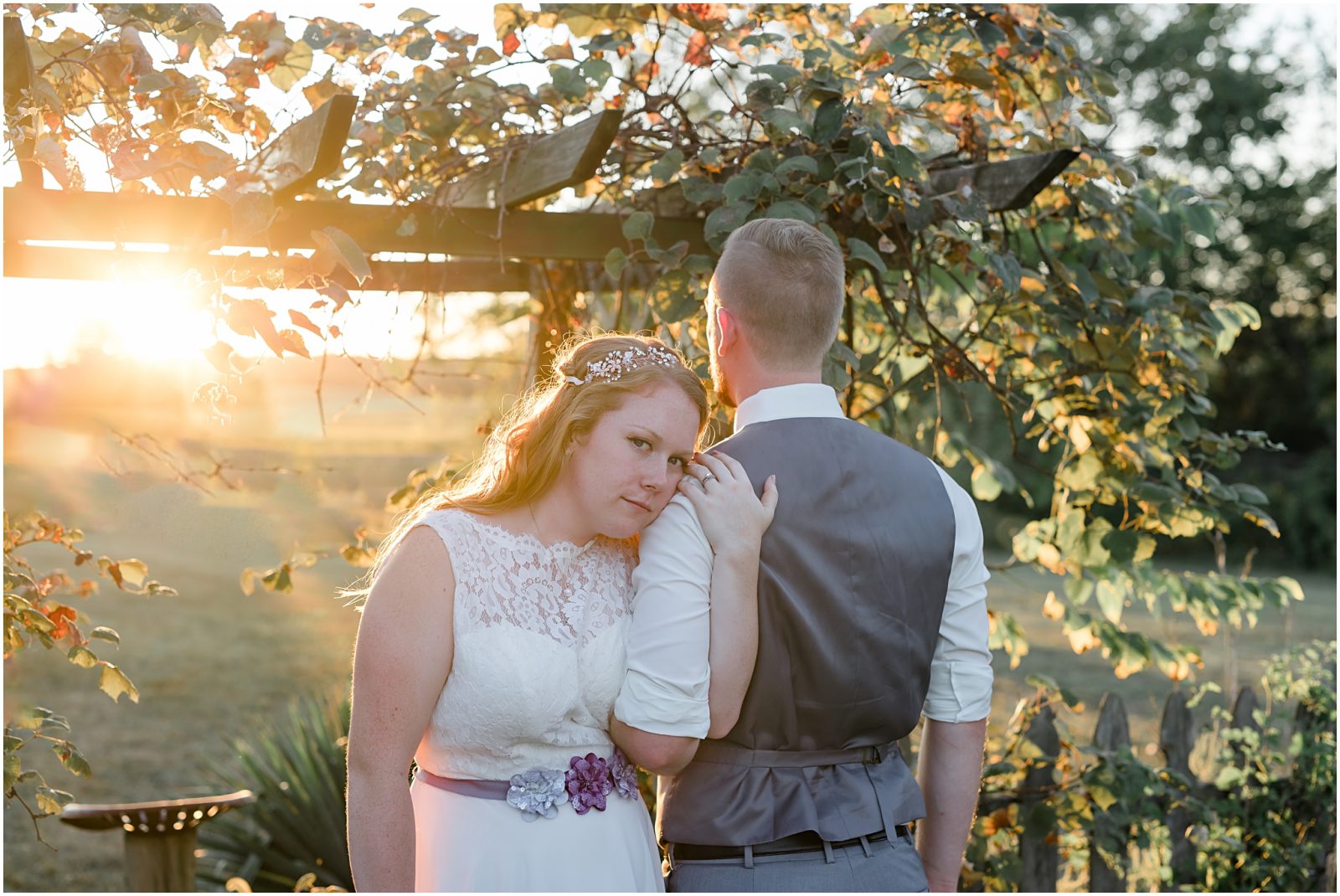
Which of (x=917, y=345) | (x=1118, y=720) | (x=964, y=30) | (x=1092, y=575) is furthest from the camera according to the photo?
(x=1118, y=720)

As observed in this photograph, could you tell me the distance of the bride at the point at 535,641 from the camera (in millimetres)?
1731

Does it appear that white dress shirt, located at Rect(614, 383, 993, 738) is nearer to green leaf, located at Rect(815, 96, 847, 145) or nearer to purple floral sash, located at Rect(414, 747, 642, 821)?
purple floral sash, located at Rect(414, 747, 642, 821)

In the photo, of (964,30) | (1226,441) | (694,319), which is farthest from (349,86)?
(1226,441)

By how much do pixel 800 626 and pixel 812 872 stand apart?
1.26 ft

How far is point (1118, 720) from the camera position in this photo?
11.7 feet

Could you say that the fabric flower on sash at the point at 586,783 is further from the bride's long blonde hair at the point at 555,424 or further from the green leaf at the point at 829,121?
the green leaf at the point at 829,121

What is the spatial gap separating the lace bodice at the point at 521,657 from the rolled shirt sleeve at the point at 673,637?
86mm

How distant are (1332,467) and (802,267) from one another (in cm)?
1691

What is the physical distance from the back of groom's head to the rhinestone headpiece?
0.47 feet

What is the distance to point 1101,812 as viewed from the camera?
342 centimetres

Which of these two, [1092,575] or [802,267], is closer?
[802,267]

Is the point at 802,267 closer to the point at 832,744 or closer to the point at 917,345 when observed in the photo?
the point at 832,744

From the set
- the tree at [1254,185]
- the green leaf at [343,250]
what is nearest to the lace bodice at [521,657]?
the green leaf at [343,250]

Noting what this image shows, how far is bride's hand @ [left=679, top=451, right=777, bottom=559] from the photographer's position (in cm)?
174
